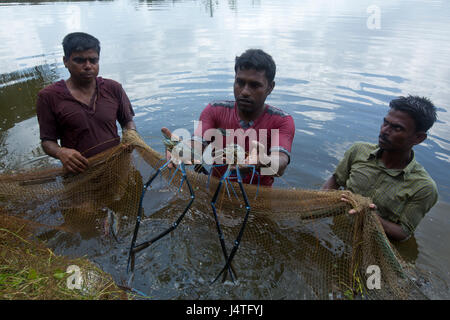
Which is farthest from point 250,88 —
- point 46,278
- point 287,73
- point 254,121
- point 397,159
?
point 287,73

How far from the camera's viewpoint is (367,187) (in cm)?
297

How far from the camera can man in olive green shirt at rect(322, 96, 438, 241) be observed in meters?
2.66

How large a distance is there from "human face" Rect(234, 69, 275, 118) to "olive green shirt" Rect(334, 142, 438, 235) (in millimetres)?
1349

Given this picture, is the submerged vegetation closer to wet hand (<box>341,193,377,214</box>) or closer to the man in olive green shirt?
wet hand (<box>341,193,377,214</box>)

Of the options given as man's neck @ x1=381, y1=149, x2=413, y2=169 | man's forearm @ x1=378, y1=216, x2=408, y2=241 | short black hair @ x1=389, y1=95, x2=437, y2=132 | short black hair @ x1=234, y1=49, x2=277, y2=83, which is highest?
short black hair @ x1=234, y1=49, x2=277, y2=83

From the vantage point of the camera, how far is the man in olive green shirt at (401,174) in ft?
8.72

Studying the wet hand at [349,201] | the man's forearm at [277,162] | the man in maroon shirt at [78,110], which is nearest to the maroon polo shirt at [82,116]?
the man in maroon shirt at [78,110]

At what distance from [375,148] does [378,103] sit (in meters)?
4.94

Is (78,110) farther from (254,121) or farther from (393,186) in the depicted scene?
(393,186)

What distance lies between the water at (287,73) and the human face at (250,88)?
4.91 ft

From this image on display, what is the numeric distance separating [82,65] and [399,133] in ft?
10.3

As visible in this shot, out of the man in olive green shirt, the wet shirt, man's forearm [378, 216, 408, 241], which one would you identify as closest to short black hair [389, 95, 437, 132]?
the man in olive green shirt
